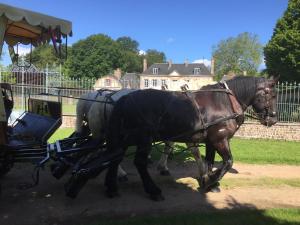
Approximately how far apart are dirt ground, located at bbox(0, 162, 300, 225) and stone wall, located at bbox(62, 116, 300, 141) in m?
8.16

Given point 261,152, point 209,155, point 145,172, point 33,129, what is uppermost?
point 33,129

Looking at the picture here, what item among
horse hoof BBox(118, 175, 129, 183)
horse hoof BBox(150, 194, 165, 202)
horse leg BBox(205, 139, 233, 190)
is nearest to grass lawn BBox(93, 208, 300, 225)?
horse hoof BBox(150, 194, 165, 202)

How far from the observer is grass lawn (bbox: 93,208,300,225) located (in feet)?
17.7

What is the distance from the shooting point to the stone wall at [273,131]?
15430mm

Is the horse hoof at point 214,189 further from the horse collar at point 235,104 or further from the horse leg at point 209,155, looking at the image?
the horse collar at point 235,104

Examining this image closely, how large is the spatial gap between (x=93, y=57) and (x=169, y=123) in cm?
7898

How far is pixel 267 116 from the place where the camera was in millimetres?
7426

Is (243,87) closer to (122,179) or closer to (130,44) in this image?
(122,179)

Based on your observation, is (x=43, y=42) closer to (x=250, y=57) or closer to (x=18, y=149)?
(x=18, y=149)

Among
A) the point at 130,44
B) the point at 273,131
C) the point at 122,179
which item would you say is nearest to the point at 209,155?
the point at 122,179

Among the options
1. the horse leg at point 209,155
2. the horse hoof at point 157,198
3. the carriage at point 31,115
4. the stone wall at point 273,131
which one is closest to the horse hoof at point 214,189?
the horse leg at point 209,155

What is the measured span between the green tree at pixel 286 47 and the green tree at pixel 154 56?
94.2 metres

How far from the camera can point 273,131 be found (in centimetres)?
1571

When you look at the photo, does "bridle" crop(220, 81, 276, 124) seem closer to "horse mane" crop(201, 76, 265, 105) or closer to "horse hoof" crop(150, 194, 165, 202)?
"horse mane" crop(201, 76, 265, 105)
